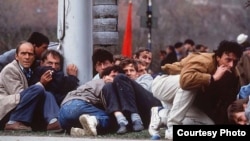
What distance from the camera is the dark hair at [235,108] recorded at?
30.2ft

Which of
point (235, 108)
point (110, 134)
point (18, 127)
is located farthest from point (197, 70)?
point (18, 127)

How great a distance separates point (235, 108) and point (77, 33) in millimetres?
3114

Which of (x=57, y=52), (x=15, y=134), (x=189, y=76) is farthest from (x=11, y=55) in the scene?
(x=189, y=76)

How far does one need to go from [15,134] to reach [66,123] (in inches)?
24.5

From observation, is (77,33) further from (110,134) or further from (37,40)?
(110,134)

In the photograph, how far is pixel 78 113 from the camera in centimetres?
1002

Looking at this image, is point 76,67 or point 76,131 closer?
point 76,131

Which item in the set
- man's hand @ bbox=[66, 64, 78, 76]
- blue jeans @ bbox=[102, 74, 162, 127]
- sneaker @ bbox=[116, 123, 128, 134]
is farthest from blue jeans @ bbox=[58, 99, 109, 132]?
man's hand @ bbox=[66, 64, 78, 76]

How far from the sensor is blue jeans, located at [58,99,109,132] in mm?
9953

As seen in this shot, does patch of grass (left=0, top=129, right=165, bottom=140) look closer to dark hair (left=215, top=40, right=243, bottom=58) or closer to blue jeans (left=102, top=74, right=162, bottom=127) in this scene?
blue jeans (left=102, top=74, right=162, bottom=127)

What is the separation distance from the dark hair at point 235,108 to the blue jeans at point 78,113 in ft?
4.94

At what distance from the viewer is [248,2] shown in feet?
38.2

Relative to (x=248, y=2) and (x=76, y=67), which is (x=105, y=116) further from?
(x=248, y=2)

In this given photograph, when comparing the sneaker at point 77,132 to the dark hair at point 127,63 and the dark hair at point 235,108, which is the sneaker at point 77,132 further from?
the dark hair at point 235,108
